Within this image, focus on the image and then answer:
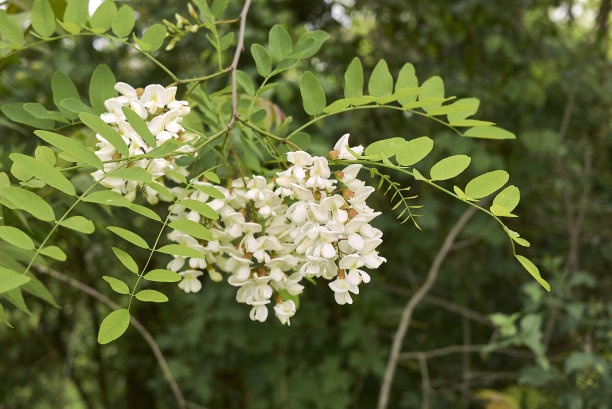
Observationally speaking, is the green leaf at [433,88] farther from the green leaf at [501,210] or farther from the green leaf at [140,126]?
the green leaf at [140,126]

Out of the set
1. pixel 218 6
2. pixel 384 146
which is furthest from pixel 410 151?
pixel 218 6

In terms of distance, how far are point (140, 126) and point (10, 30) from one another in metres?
0.27

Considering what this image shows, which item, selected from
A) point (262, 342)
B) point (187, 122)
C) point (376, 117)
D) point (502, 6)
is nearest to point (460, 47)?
point (502, 6)

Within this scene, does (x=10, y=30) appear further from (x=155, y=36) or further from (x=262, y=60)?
(x=262, y=60)

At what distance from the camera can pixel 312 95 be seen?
58 cm

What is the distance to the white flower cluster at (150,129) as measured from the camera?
52 centimetres

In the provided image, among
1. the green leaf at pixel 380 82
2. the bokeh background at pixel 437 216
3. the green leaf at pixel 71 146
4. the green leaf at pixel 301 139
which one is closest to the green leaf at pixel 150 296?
the green leaf at pixel 71 146

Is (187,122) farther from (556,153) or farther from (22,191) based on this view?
(556,153)

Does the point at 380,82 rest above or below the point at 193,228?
above

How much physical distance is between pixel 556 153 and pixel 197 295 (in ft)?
4.26

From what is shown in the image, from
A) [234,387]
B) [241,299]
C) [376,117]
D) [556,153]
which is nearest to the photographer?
[241,299]

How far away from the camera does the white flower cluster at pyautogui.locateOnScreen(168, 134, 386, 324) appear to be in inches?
18.9

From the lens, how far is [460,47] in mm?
2088

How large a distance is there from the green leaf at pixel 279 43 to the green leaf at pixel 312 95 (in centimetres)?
8
